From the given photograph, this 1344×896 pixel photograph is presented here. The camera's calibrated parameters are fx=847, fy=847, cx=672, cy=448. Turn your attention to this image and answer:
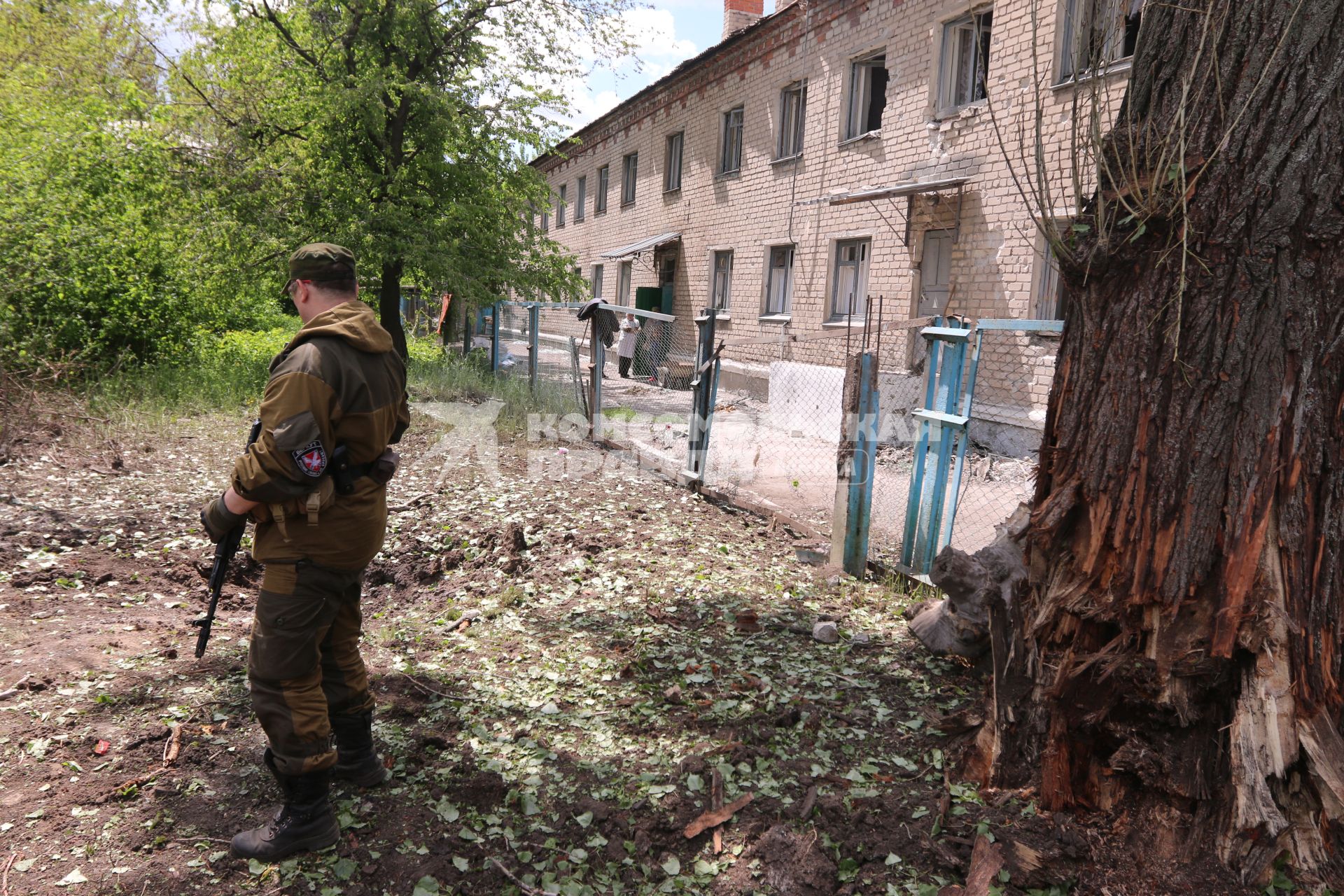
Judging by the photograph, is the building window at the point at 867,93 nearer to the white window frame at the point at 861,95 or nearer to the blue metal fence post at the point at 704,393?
the white window frame at the point at 861,95

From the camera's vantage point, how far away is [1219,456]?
8.04 feet

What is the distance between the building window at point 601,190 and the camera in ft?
77.9

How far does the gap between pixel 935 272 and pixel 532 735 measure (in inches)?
397

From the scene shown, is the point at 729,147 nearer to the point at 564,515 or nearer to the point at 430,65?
the point at 430,65

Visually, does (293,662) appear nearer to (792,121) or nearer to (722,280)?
(792,121)

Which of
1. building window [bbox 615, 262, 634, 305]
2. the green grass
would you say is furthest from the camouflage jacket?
building window [bbox 615, 262, 634, 305]

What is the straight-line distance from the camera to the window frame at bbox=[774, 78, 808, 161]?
14758 mm

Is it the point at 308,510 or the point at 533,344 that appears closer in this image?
the point at 308,510

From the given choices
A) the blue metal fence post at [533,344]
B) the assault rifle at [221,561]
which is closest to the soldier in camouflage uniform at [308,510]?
the assault rifle at [221,561]

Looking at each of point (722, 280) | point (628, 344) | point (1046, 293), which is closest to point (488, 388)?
point (628, 344)

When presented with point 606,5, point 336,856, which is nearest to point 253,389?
point 606,5

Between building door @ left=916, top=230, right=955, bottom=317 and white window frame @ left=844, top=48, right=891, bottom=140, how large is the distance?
2570 millimetres

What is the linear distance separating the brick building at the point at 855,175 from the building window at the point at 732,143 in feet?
0.12

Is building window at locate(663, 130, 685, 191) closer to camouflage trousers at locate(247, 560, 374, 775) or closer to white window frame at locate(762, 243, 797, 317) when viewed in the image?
white window frame at locate(762, 243, 797, 317)
